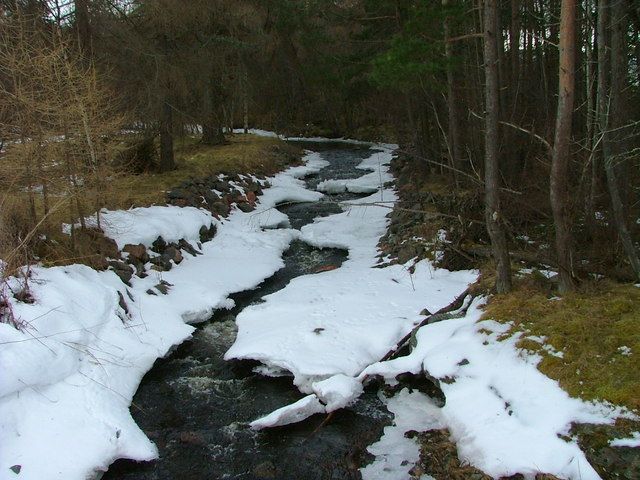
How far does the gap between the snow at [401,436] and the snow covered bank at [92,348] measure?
2328 mm

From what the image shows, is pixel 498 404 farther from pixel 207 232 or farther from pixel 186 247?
pixel 207 232

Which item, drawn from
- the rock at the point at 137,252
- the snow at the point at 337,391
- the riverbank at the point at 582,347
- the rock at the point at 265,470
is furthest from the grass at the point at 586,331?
the rock at the point at 137,252

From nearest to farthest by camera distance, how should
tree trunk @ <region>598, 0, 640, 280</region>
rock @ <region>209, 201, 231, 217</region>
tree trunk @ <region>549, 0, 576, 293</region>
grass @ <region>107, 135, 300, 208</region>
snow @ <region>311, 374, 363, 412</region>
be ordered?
1. tree trunk @ <region>549, 0, 576, 293</region>
2. snow @ <region>311, 374, 363, 412</region>
3. tree trunk @ <region>598, 0, 640, 280</region>
4. grass @ <region>107, 135, 300, 208</region>
5. rock @ <region>209, 201, 231, 217</region>

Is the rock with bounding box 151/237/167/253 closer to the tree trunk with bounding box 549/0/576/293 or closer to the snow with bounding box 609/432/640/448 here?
the tree trunk with bounding box 549/0/576/293

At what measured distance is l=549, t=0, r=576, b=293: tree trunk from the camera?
5250 mm

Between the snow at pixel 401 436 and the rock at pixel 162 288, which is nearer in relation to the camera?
the snow at pixel 401 436

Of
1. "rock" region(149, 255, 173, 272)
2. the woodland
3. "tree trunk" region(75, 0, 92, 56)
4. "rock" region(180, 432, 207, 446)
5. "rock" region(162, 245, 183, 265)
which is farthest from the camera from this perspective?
"tree trunk" region(75, 0, 92, 56)

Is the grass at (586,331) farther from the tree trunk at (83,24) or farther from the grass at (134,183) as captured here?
the tree trunk at (83,24)

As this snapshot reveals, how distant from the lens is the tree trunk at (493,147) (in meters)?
5.84

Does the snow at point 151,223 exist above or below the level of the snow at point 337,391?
above

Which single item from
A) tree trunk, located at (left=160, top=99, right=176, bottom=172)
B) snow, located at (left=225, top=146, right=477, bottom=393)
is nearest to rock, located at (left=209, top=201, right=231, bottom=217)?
tree trunk, located at (left=160, top=99, right=176, bottom=172)

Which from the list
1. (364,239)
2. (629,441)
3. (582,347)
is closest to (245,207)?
(364,239)

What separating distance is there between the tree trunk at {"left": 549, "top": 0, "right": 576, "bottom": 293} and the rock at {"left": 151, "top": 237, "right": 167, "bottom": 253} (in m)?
7.61

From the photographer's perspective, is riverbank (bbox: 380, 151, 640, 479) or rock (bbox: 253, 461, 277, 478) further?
rock (bbox: 253, 461, 277, 478)
